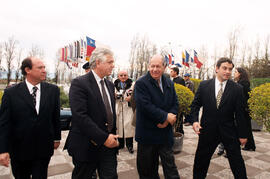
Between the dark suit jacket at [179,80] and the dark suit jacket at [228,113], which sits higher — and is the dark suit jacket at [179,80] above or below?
above

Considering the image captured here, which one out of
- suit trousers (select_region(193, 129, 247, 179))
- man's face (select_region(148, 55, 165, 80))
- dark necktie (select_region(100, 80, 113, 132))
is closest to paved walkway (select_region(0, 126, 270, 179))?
suit trousers (select_region(193, 129, 247, 179))

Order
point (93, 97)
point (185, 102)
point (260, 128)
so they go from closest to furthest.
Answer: point (93, 97) < point (185, 102) < point (260, 128)

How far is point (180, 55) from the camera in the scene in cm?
1991

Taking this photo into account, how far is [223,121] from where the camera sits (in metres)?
2.83

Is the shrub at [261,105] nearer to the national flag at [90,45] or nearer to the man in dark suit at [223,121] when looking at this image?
the man in dark suit at [223,121]

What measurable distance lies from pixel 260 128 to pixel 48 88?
8.09 metres

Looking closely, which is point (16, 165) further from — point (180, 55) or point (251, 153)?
point (180, 55)

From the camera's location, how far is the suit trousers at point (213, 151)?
2.77 meters

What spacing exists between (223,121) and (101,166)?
1.76m

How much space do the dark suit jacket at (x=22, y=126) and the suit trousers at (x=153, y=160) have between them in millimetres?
1185

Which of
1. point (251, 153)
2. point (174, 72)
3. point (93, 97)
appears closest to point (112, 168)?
point (93, 97)

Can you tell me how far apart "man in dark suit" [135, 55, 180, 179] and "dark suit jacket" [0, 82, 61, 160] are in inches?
46.4

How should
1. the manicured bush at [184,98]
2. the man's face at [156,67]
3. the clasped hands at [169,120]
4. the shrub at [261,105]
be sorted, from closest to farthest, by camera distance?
the clasped hands at [169,120], the man's face at [156,67], the shrub at [261,105], the manicured bush at [184,98]

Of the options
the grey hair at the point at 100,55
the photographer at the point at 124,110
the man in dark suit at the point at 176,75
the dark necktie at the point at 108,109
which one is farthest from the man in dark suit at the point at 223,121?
the man in dark suit at the point at 176,75
